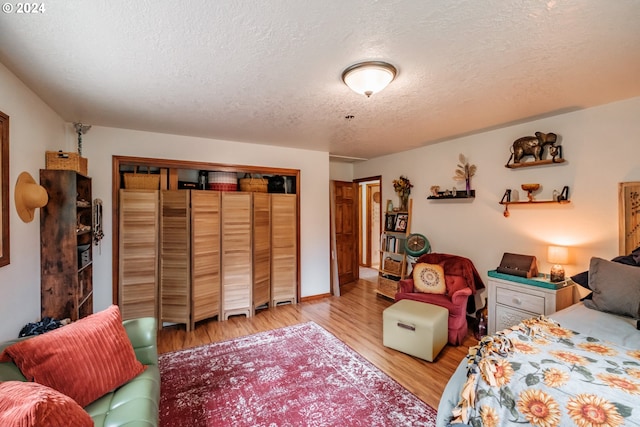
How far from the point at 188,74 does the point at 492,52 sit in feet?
6.50

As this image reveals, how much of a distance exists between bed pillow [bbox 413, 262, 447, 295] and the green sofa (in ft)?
9.17

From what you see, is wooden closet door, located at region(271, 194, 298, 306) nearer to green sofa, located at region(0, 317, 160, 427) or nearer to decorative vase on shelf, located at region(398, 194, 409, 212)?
decorative vase on shelf, located at region(398, 194, 409, 212)

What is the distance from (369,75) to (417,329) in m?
2.26

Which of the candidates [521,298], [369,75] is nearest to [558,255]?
[521,298]

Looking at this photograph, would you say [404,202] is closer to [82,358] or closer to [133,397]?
[133,397]

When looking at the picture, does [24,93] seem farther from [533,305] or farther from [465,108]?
[533,305]

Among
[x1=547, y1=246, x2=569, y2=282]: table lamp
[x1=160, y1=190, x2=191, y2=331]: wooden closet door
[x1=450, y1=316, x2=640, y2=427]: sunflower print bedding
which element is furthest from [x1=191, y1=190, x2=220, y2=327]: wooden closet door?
[x1=547, y1=246, x2=569, y2=282]: table lamp

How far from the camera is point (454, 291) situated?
316cm

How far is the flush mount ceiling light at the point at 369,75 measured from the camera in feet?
5.88

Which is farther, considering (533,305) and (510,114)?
(510,114)

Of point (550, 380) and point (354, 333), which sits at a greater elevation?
point (550, 380)

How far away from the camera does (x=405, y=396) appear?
6.90 feet

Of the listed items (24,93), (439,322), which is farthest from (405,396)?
(24,93)

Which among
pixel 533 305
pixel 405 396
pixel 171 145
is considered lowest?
pixel 405 396
